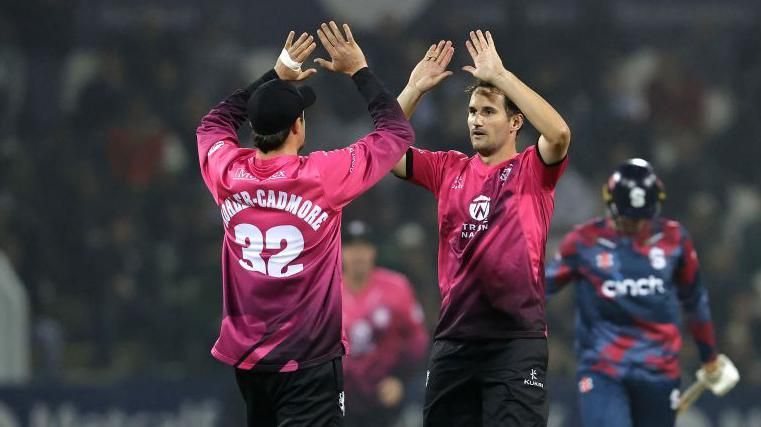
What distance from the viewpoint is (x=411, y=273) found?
1359 centimetres

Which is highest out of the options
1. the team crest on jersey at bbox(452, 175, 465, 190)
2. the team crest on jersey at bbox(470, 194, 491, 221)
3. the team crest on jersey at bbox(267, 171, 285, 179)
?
the team crest on jersey at bbox(267, 171, 285, 179)

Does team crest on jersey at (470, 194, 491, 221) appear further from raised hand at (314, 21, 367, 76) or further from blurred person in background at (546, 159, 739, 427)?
blurred person in background at (546, 159, 739, 427)

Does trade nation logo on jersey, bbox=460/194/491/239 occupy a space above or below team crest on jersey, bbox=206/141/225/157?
below

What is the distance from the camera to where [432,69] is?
6512 millimetres

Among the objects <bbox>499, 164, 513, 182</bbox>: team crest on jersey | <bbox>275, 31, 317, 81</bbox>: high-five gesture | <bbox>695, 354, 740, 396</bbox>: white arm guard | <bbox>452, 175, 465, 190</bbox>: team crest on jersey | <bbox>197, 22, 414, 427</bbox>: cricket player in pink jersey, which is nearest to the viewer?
<bbox>197, 22, 414, 427</bbox>: cricket player in pink jersey

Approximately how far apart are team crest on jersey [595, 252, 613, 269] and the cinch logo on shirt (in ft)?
0.38

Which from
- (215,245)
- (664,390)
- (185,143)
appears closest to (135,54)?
(185,143)

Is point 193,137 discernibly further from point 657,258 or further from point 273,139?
point 273,139

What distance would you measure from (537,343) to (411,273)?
7.22m

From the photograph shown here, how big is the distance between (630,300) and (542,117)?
2.38 meters

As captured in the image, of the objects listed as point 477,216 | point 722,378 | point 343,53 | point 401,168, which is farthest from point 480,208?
point 722,378

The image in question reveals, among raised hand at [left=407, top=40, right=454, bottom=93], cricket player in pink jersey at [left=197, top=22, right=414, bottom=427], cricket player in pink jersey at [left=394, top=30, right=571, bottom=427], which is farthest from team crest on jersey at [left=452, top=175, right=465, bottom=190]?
cricket player in pink jersey at [left=197, top=22, right=414, bottom=427]

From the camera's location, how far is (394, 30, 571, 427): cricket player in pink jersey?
20.5 feet

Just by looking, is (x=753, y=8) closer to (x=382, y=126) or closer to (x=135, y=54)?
(x=135, y=54)
